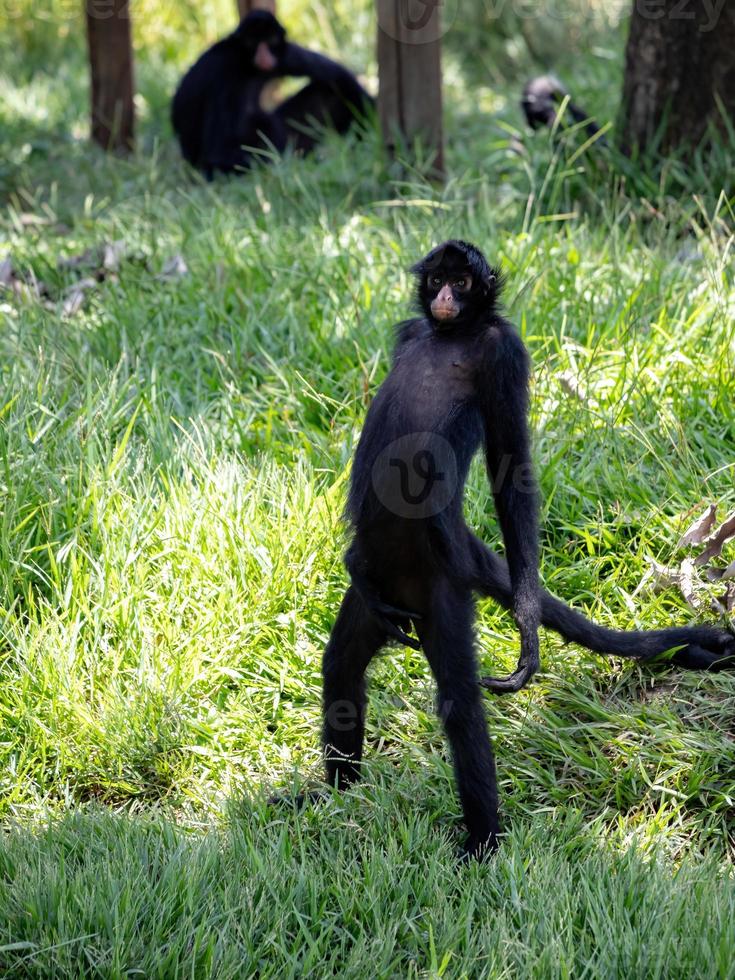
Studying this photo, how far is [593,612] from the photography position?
379 centimetres

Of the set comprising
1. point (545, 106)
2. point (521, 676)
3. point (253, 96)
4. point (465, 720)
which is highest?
point (253, 96)

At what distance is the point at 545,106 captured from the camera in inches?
257

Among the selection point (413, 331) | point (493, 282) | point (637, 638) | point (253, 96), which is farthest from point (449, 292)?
point (253, 96)

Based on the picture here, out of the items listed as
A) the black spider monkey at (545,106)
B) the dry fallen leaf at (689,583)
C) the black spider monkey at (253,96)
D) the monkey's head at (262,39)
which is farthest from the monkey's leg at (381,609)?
the monkey's head at (262,39)

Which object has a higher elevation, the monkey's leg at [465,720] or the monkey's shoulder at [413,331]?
the monkey's shoulder at [413,331]

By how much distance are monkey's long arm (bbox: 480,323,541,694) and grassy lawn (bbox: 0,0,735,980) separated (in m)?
0.57

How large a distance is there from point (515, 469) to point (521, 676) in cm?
54

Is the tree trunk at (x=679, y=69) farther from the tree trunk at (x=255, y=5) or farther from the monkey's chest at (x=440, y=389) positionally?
the tree trunk at (x=255, y=5)

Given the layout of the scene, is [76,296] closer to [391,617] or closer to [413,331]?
[413,331]

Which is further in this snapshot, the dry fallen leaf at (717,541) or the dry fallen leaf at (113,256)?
the dry fallen leaf at (113,256)

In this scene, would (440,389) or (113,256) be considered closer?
(440,389)

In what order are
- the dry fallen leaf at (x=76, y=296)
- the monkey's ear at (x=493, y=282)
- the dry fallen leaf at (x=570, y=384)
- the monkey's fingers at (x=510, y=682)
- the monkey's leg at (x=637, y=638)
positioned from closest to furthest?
the monkey's fingers at (x=510, y=682), the monkey's ear at (x=493, y=282), the monkey's leg at (x=637, y=638), the dry fallen leaf at (x=570, y=384), the dry fallen leaf at (x=76, y=296)

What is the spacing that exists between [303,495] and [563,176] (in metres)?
2.64

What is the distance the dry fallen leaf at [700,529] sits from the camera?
11.8ft
